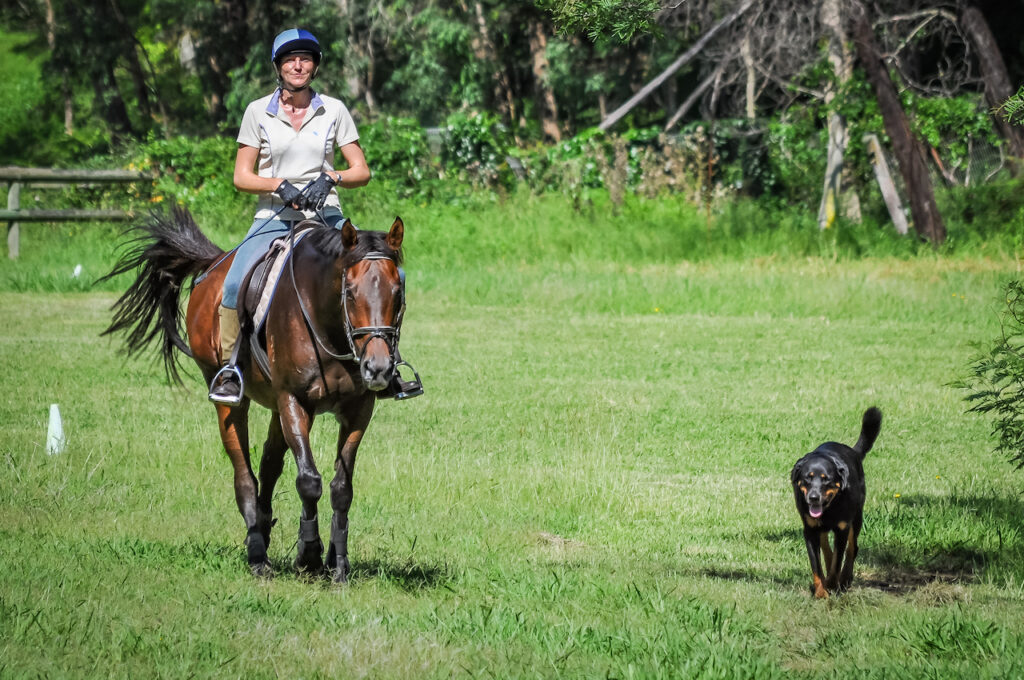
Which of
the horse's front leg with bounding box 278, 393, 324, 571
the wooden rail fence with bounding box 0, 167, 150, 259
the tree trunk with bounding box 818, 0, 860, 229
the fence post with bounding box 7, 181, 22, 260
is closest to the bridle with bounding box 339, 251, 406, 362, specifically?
the horse's front leg with bounding box 278, 393, 324, 571

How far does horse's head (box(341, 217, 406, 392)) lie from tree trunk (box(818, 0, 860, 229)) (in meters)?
19.4

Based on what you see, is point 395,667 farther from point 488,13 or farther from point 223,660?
point 488,13

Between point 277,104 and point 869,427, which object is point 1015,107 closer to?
point 869,427

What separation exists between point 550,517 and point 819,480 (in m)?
2.88

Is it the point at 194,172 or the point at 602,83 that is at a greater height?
the point at 602,83

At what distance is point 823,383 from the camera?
1448 cm

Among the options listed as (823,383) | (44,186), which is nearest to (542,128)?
(44,186)

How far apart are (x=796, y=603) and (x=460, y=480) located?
3733 millimetres

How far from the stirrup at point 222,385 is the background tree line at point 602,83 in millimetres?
2760

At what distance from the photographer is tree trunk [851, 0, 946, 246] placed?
2339 cm

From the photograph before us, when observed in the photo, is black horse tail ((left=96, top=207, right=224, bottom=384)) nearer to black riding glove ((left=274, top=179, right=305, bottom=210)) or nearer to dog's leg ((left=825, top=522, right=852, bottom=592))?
black riding glove ((left=274, top=179, right=305, bottom=210))

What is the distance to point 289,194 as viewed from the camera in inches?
295

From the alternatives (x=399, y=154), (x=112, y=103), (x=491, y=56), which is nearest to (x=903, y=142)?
(x=399, y=154)

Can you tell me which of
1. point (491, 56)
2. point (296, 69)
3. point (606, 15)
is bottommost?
point (296, 69)
